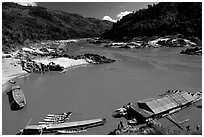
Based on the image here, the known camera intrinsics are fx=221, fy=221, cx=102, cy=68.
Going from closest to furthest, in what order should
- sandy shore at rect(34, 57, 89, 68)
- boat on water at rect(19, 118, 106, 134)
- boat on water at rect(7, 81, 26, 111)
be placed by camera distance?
boat on water at rect(19, 118, 106, 134) < boat on water at rect(7, 81, 26, 111) < sandy shore at rect(34, 57, 89, 68)

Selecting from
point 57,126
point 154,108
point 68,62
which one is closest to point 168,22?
point 68,62

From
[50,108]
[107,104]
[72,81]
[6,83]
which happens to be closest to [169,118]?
[107,104]

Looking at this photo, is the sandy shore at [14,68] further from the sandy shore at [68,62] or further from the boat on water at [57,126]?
the boat on water at [57,126]

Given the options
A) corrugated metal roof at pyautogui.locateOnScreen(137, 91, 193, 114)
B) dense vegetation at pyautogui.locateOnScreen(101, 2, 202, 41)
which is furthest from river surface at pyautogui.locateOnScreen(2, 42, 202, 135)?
dense vegetation at pyautogui.locateOnScreen(101, 2, 202, 41)

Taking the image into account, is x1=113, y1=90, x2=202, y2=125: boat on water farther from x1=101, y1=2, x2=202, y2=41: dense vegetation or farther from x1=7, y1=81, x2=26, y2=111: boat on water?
x1=101, y1=2, x2=202, y2=41: dense vegetation

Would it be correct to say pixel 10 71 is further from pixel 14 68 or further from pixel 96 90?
pixel 96 90

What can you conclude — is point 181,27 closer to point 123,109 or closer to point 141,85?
point 141,85

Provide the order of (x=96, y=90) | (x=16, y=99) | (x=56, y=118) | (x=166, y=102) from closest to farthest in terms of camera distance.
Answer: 1. (x=56, y=118)
2. (x=166, y=102)
3. (x=16, y=99)
4. (x=96, y=90)

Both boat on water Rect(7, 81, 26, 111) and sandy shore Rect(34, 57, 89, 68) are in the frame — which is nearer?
boat on water Rect(7, 81, 26, 111)
